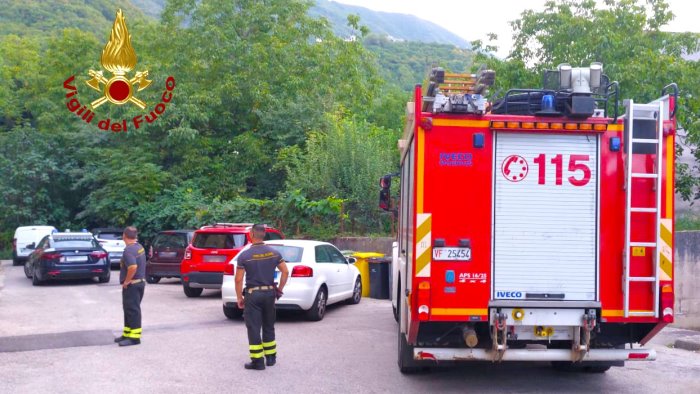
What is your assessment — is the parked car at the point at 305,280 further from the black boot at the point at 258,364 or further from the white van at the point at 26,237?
the white van at the point at 26,237

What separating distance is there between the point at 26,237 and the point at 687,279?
25.2 metres

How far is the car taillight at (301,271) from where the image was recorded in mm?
12812

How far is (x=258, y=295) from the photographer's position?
9.04 m

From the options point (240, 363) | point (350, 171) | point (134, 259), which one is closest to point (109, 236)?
point (350, 171)

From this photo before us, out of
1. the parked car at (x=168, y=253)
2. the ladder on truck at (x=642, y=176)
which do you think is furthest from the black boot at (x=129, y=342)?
the parked car at (x=168, y=253)

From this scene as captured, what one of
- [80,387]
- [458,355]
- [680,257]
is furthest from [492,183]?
[680,257]

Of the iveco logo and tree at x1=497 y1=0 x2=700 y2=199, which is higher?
tree at x1=497 y1=0 x2=700 y2=199

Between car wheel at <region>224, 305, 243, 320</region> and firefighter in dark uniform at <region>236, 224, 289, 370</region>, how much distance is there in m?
4.10

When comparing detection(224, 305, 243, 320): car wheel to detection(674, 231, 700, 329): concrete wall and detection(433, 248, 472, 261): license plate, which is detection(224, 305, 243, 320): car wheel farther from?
detection(674, 231, 700, 329): concrete wall

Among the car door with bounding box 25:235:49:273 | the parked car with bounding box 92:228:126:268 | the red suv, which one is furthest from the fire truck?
the parked car with bounding box 92:228:126:268

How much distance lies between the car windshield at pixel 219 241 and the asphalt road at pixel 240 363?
2.64 m

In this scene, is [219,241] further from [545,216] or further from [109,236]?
[109,236]

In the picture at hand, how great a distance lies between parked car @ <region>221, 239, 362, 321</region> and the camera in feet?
41.9

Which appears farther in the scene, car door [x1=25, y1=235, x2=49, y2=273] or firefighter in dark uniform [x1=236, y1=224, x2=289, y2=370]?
car door [x1=25, y1=235, x2=49, y2=273]
